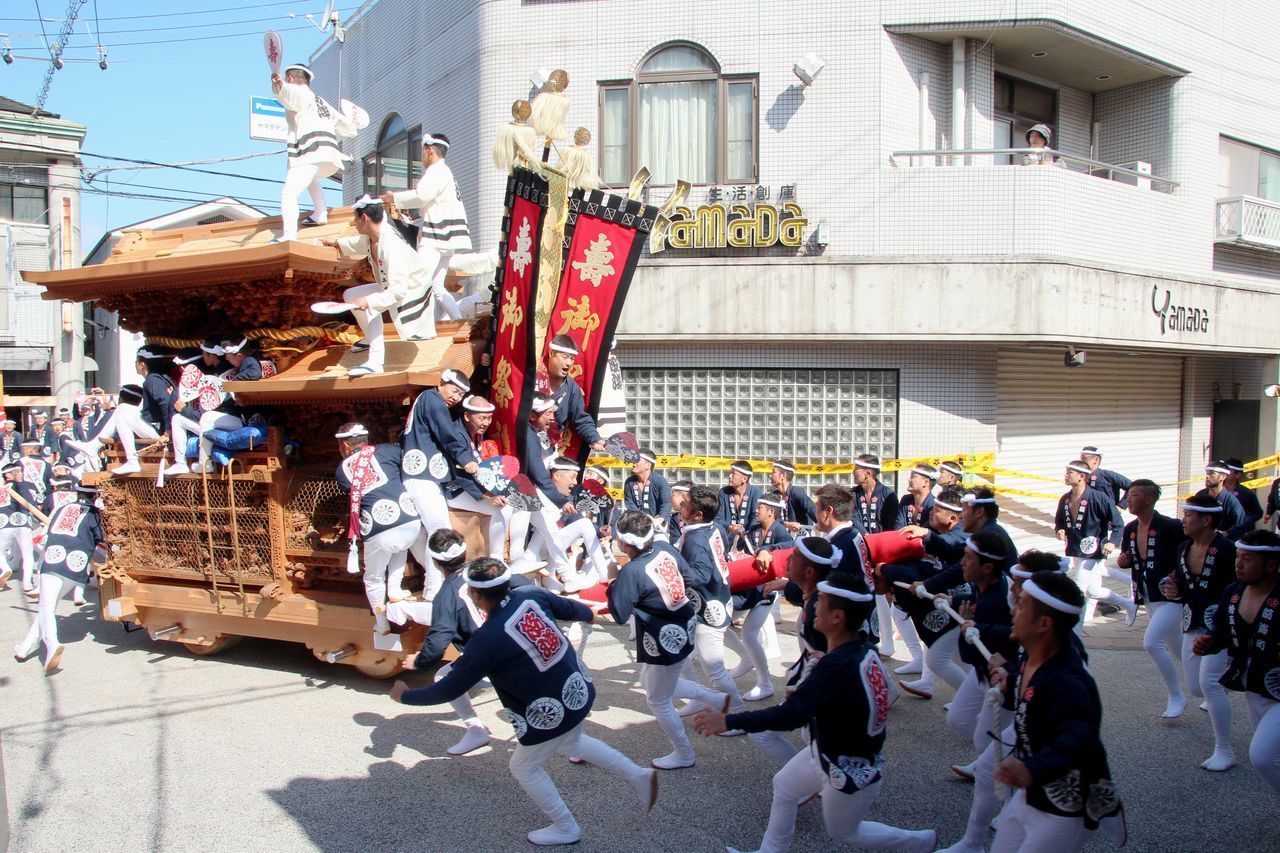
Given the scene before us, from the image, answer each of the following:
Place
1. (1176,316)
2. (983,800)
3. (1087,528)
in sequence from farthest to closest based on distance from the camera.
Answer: (1176,316) < (1087,528) < (983,800)

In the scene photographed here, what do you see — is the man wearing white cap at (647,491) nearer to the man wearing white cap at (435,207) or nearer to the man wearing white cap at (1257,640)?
the man wearing white cap at (435,207)

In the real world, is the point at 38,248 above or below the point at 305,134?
above

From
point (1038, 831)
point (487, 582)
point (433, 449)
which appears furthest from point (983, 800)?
point (433, 449)

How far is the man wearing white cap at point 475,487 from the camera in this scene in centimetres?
664

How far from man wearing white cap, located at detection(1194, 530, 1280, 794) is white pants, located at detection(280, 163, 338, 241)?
23.0ft

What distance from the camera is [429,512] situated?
662 cm

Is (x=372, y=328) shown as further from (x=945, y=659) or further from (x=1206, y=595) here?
(x=1206, y=595)

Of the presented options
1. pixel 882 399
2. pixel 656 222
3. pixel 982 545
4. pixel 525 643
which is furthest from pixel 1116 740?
pixel 882 399

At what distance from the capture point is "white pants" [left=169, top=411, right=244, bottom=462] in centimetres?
736

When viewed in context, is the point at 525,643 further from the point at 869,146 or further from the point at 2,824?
the point at 869,146

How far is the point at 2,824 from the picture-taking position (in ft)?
14.5

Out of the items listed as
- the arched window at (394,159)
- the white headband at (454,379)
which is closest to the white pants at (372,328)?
the white headband at (454,379)

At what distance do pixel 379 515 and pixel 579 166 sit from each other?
2965 mm

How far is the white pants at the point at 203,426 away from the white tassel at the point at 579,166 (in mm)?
3400
